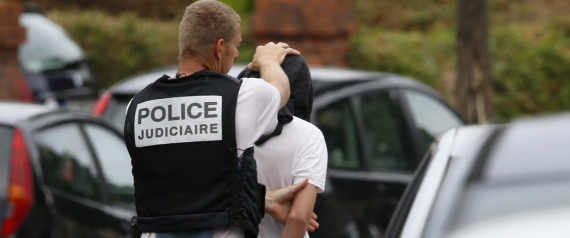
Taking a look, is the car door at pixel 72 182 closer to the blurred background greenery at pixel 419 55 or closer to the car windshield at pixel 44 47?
the car windshield at pixel 44 47

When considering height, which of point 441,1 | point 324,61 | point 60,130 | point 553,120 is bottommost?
point 441,1

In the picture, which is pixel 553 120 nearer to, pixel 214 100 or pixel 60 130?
pixel 214 100

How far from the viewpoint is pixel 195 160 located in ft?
7.47

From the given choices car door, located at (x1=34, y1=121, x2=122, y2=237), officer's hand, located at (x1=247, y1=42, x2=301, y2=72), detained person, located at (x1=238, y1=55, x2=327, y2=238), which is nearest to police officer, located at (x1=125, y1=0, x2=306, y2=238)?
Result: detained person, located at (x1=238, y1=55, x2=327, y2=238)

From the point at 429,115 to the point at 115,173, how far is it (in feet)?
7.47

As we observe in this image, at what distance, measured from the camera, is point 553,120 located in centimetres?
319

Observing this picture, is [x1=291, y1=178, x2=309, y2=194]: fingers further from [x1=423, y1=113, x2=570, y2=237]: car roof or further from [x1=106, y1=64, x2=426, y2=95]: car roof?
[x1=106, y1=64, x2=426, y2=95]: car roof

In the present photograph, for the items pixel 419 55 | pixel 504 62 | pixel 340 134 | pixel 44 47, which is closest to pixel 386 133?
pixel 340 134

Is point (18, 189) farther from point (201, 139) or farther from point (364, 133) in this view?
point (364, 133)

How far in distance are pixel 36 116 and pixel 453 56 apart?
1052 cm

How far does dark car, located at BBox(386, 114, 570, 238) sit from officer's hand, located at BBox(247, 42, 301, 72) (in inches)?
27.9

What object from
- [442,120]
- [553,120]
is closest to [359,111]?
[442,120]

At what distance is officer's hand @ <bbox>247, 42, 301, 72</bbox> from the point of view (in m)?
2.62

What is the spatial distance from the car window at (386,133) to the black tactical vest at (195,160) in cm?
273
